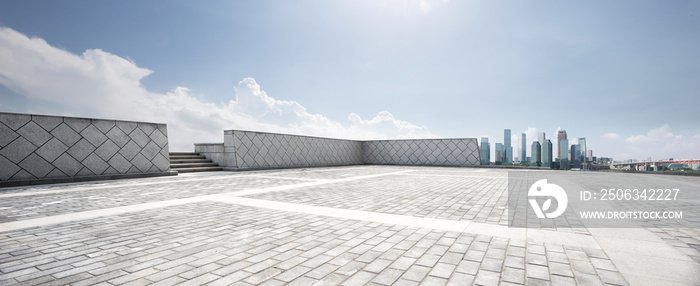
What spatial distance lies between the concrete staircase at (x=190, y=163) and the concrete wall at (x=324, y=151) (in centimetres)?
32

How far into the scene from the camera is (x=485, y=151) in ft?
68.7

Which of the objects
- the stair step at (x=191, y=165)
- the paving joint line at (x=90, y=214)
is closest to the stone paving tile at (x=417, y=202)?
the paving joint line at (x=90, y=214)

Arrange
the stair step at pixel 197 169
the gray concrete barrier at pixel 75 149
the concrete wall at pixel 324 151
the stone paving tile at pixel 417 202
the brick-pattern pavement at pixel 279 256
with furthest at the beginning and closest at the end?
the concrete wall at pixel 324 151 < the stair step at pixel 197 169 < the gray concrete barrier at pixel 75 149 < the stone paving tile at pixel 417 202 < the brick-pattern pavement at pixel 279 256

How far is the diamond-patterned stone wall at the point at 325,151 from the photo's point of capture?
565 inches

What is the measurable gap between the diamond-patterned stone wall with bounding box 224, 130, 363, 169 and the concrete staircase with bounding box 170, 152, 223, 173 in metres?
0.88

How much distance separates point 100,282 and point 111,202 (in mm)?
4276

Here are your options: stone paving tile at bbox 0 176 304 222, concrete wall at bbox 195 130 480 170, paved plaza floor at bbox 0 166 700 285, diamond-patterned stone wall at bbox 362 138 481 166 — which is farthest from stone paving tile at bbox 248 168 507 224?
diamond-patterned stone wall at bbox 362 138 481 166

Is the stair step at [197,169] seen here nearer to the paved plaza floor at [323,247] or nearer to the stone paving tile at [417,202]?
the paved plaza floor at [323,247]

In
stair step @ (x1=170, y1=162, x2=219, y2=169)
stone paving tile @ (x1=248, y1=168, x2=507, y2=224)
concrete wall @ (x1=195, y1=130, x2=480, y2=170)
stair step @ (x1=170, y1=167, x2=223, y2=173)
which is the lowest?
stone paving tile @ (x1=248, y1=168, x2=507, y2=224)

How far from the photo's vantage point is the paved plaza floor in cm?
234

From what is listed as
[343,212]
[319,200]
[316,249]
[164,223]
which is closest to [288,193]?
[319,200]

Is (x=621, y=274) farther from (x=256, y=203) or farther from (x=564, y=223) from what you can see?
(x=256, y=203)

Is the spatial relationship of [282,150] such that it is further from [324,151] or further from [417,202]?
[417,202]

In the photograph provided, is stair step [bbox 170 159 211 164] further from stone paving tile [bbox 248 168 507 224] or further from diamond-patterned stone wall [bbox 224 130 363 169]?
stone paving tile [bbox 248 168 507 224]
